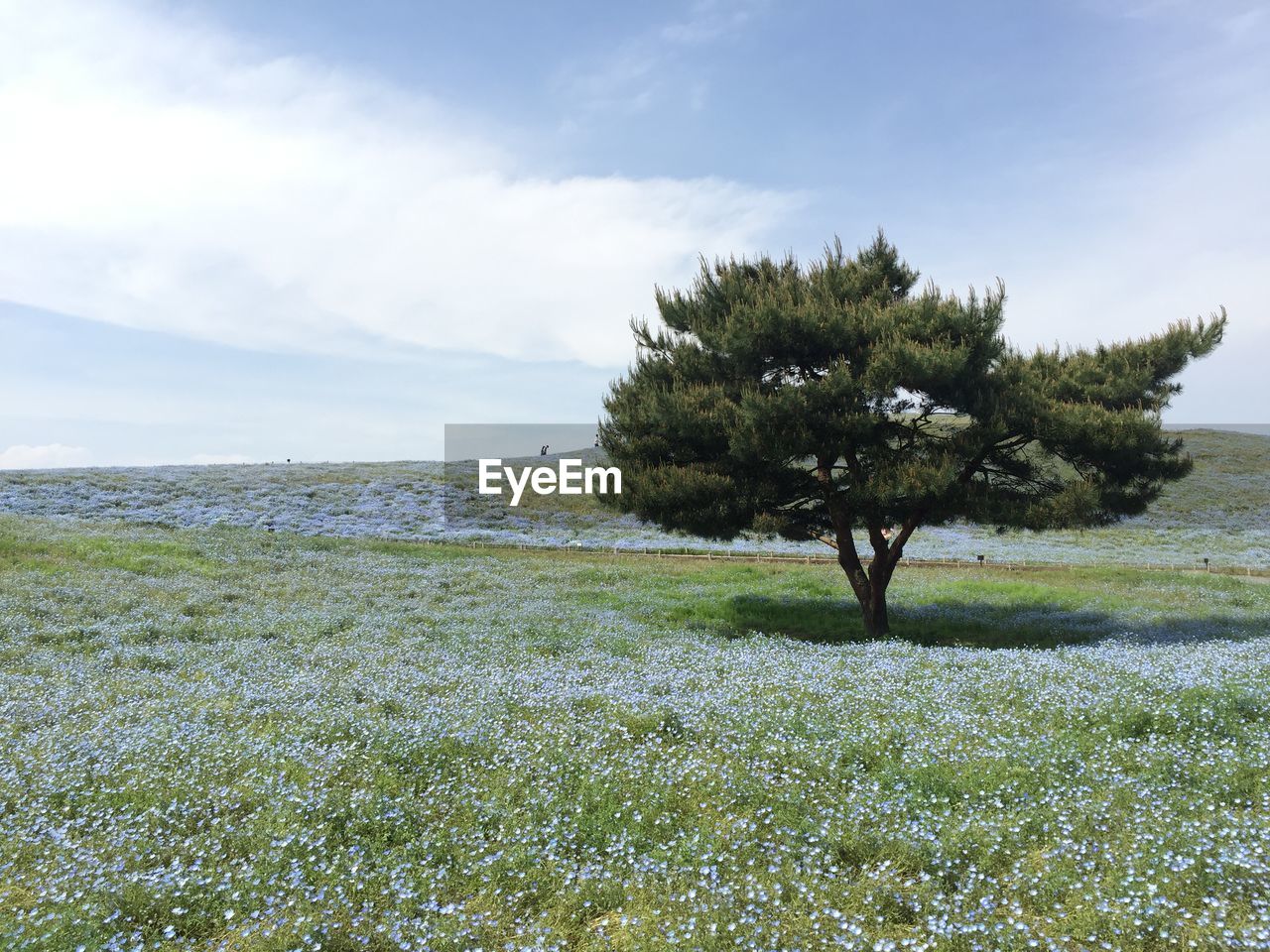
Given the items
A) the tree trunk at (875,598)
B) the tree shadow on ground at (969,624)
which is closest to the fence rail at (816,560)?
the tree shadow on ground at (969,624)

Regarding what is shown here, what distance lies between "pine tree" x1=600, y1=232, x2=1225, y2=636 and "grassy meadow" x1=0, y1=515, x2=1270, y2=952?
17.8 ft

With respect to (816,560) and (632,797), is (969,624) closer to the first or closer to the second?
(816,560)

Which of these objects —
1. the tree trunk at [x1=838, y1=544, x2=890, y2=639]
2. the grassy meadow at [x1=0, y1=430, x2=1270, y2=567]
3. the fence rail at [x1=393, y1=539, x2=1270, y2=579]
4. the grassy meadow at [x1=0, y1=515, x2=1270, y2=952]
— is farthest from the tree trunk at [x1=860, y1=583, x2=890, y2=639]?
the fence rail at [x1=393, y1=539, x2=1270, y2=579]

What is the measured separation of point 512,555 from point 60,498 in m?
21.6

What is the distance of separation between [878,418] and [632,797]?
1379cm

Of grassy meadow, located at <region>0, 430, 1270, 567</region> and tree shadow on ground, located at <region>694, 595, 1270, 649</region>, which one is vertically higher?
grassy meadow, located at <region>0, 430, 1270, 567</region>

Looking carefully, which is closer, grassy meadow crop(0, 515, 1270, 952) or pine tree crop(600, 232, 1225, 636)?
grassy meadow crop(0, 515, 1270, 952)

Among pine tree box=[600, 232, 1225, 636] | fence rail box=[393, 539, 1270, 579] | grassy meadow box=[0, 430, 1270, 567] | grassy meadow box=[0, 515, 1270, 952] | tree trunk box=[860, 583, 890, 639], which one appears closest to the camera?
grassy meadow box=[0, 515, 1270, 952]

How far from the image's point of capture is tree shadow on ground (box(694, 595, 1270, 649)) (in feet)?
62.4

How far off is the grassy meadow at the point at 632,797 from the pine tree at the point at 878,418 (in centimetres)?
541

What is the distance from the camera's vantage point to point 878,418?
18.9 meters

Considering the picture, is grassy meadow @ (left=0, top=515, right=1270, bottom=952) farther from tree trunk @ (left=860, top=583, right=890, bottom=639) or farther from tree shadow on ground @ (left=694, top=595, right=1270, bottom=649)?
tree trunk @ (left=860, top=583, right=890, bottom=639)

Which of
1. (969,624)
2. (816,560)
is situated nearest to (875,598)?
(969,624)

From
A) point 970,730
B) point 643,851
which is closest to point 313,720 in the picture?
point 643,851
